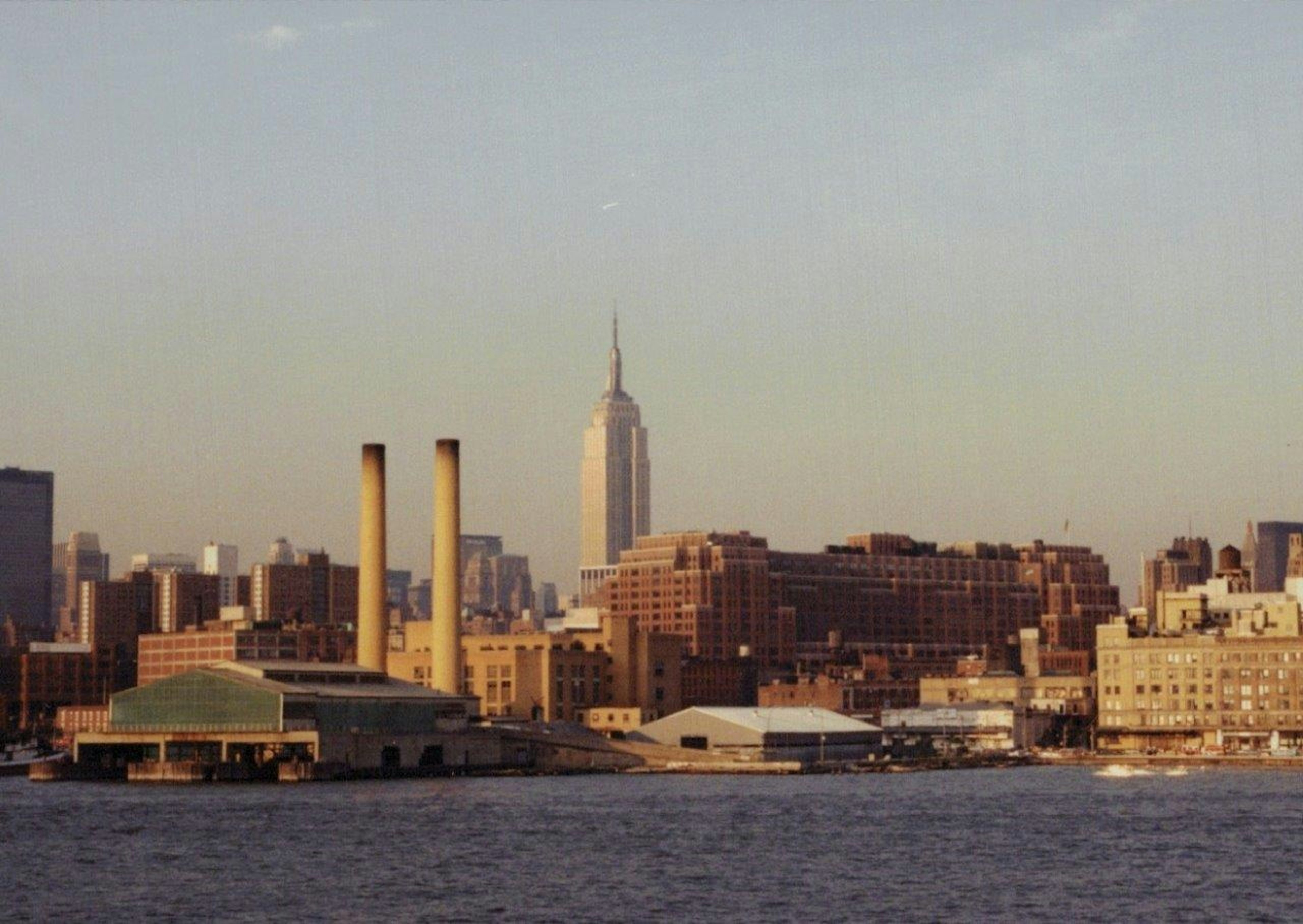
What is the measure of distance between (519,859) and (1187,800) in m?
72.4

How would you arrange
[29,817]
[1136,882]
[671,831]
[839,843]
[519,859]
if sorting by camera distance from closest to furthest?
[1136,882] → [519,859] → [839,843] → [671,831] → [29,817]

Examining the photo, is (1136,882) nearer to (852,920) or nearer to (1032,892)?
(1032,892)

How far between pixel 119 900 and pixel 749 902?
28462 mm

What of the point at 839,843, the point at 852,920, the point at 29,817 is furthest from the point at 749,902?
the point at 29,817

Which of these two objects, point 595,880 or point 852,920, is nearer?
point 852,920

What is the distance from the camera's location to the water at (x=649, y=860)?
11400 centimetres

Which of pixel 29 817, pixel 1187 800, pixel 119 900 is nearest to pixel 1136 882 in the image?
pixel 119 900

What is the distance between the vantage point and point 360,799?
636ft

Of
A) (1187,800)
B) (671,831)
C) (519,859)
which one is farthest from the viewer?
(1187,800)

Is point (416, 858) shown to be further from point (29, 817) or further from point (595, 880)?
point (29, 817)

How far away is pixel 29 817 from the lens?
174m

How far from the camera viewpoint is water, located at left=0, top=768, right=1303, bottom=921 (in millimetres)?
114000

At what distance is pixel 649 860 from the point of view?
452ft

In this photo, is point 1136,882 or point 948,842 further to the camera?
point 948,842
